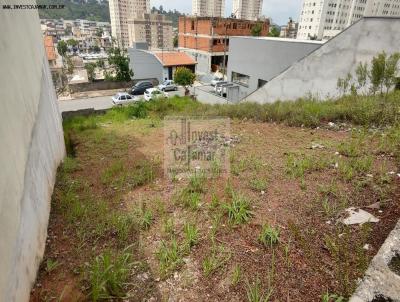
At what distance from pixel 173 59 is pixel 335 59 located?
72.7 feet

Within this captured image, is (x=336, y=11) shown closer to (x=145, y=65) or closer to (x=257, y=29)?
(x=257, y=29)

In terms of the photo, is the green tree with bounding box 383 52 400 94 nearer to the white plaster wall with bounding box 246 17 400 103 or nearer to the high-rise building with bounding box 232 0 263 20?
the white plaster wall with bounding box 246 17 400 103

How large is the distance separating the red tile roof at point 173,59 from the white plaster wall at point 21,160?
994 inches

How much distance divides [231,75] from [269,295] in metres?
18.2

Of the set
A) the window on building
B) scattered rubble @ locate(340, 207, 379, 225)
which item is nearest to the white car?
the window on building

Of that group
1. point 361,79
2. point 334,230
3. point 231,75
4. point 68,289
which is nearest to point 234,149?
point 334,230

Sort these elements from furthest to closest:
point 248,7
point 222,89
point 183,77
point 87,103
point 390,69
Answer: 1. point 248,7
2. point 183,77
3. point 87,103
4. point 222,89
5. point 390,69

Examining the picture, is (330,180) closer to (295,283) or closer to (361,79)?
(295,283)

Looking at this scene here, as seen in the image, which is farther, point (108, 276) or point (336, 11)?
point (336, 11)

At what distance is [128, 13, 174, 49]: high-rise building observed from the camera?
59875 millimetres

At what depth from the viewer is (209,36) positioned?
105 ft

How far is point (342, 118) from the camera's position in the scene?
21.0 feet

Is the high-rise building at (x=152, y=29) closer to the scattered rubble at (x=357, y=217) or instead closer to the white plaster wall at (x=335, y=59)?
the white plaster wall at (x=335, y=59)

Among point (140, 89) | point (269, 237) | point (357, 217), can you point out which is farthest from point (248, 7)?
point (269, 237)
